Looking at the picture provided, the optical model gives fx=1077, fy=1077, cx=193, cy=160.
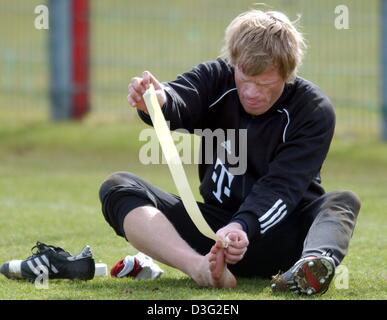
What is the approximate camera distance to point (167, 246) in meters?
A: 4.34

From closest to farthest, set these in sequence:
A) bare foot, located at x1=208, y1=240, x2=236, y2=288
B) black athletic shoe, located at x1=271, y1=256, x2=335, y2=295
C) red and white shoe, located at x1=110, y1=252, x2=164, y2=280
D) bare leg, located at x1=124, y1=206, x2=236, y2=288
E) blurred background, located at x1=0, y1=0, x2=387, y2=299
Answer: black athletic shoe, located at x1=271, y1=256, x2=335, y2=295, bare foot, located at x1=208, y1=240, x2=236, y2=288, bare leg, located at x1=124, y1=206, x2=236, y2=288, red and white shoe, located at x1=110, y1=252, x2=164, y2=280, blurred background, located at x1=0, y1=0, x2=387, y2=299

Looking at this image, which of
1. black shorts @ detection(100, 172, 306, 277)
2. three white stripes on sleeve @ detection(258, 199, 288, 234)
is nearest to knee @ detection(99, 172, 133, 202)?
black shorts @ detection(100, 172, 306, 277)

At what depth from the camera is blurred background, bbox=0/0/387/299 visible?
8.91m

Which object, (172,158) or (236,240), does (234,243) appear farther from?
(172,158)

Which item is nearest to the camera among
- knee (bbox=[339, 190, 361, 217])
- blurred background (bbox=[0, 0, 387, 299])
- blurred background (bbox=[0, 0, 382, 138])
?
knee (bbox=[339, 190, 361, 217])

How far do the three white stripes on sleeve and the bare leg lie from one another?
0.24 m

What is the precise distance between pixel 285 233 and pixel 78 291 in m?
0.92

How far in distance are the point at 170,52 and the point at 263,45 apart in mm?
7106

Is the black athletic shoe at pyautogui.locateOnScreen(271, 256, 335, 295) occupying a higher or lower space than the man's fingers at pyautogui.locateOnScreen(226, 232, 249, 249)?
lower

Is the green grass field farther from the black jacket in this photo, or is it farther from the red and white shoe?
the black jacket

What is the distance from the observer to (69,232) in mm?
5957

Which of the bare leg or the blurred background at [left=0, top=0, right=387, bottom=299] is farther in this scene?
the blurred background at [left=0, top=0, right=387, bottom=299]

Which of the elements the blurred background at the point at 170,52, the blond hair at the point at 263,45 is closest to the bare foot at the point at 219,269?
the blond hair at the point at 263,45

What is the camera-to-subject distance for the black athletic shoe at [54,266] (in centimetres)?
447
